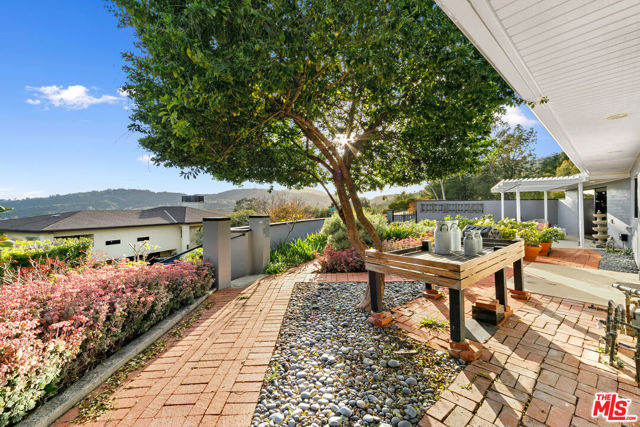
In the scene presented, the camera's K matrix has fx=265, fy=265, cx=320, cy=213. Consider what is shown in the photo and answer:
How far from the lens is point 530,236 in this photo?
682 cm

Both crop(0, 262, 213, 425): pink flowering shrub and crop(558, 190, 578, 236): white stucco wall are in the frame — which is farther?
crop(558, 190, 578, 236): white stucco wall

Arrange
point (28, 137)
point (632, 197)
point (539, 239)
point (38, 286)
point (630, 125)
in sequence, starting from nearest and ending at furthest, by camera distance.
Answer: point (38, 286), point (630, 125), point (539, 239), point (632, 197), point (28, 137)

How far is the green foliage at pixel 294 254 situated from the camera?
6.33 meters

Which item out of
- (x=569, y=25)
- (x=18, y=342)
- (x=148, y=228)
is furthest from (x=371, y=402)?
(x=148, y=228)

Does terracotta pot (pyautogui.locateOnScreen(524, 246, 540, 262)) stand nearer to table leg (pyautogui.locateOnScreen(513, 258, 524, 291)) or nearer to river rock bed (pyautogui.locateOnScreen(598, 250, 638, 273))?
river rock bed (pyautogui.locateOnScreen(598, 250, 638, 273))

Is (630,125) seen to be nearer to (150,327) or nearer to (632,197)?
(632,197)

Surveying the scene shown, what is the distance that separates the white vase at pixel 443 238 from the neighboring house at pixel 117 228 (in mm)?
14797

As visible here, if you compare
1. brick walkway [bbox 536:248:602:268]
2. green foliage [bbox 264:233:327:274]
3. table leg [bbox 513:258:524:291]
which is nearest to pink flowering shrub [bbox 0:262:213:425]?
green foliage [bbox 264:233:327:274]

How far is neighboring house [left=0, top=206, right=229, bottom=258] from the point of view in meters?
15.7

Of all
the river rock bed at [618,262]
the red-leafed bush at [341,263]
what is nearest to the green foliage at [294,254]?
the red-leafed bush at [341,263]

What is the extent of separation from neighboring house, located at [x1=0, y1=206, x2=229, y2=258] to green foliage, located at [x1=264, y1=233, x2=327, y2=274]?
386 inches

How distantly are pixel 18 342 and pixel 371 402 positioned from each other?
2625 millimetres

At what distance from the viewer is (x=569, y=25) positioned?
6.32 feet

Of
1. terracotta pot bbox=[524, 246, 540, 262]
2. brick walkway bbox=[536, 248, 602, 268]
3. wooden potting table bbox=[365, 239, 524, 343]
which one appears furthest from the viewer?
terracotta pot bbox=[524, 246, 540, 262]
